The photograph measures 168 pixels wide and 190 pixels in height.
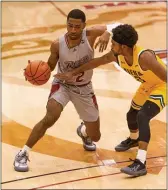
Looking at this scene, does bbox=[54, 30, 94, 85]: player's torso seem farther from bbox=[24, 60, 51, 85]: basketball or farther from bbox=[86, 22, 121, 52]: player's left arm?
bbox=[24, 60, 51, 85]: basketball

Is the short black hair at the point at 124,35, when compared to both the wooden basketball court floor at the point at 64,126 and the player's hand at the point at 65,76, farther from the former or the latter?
the wooden basketball court floor at the point at 64,126

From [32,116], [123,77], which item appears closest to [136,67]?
[32,116]

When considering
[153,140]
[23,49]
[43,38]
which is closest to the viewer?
[153,140]

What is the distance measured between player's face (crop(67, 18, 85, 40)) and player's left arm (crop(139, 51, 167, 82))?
684 millimetres

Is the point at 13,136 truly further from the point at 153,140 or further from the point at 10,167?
the point at 153,140

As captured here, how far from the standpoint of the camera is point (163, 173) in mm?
4977

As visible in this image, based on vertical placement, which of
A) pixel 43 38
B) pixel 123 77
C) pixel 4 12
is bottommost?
pixel 123 77

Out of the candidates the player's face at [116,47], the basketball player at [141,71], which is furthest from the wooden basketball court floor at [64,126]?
the player's face at [116,47]

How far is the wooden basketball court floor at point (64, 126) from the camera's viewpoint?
4.82 m

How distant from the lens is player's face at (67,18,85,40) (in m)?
4.88

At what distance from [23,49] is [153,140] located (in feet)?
13.6

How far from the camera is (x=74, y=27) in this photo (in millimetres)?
4918

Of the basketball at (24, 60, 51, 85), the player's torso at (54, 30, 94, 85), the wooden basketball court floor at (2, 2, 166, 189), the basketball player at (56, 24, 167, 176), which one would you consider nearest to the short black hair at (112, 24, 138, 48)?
the basketball player at (56, 24, 167, 176)

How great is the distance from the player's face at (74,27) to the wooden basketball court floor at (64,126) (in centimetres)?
134
